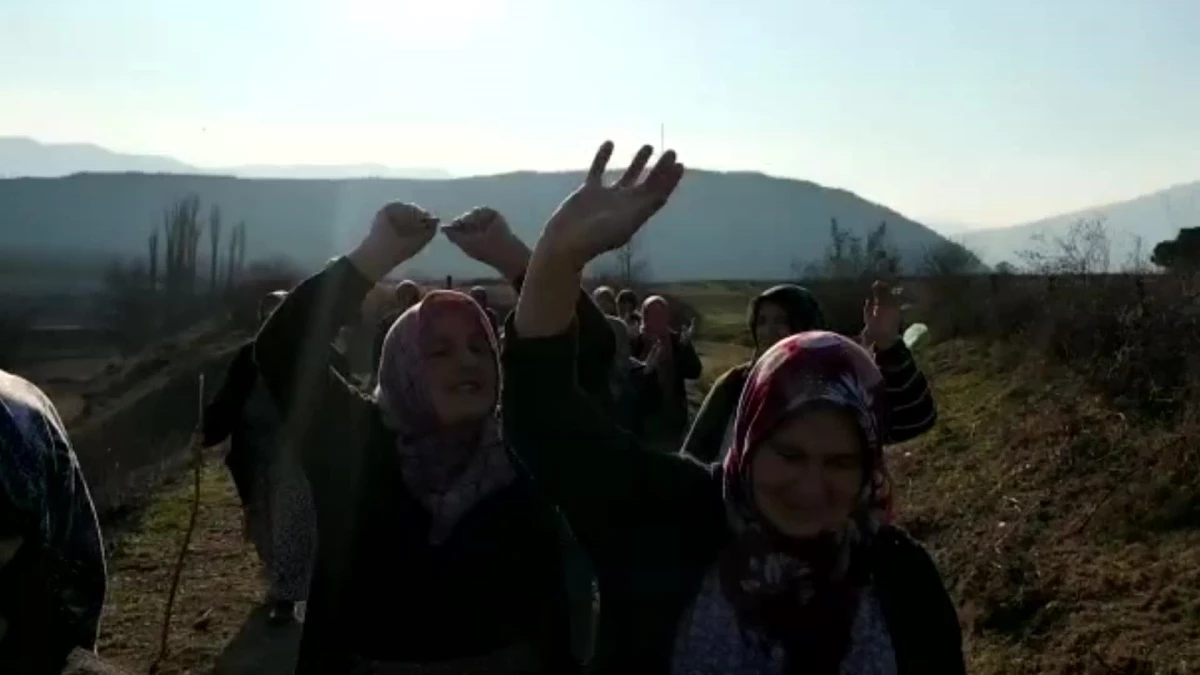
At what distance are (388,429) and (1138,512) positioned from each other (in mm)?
6120

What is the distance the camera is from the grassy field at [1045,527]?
6.55 metres

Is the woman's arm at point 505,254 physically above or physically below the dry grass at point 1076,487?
above

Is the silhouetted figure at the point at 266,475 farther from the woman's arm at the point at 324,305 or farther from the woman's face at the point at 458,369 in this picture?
the woman's arm at the point at 324,305

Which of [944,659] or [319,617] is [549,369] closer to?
[944,659]

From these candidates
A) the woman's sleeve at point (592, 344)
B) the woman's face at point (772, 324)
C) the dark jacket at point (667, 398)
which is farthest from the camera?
the dark jacket at point (667, 398)

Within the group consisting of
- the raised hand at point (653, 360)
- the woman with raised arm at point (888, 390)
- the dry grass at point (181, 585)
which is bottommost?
the dry grass at point (181, 585)

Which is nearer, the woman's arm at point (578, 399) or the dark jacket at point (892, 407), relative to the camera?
the woman's arm at point (578, 399)

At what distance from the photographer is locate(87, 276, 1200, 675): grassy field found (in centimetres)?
655

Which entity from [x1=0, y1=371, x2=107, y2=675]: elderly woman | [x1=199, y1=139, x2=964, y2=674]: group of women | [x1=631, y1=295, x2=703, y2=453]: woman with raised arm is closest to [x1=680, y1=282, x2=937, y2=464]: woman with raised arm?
[x1=199, y1=139, x2=964, y2=674]: group of women

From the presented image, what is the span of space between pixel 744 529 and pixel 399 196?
125 metres

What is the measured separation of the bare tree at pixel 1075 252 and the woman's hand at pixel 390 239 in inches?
477

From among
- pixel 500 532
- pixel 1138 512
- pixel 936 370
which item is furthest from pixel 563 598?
pixel 936 370

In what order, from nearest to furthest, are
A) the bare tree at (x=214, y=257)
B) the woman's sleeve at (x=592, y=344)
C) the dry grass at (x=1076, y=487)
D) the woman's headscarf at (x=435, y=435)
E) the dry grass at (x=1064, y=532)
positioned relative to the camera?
the woman's sleeve at (x=592, y=344) → the woman's headscarf at (x=435, y=435) → the dry grass at (x=1064, y=532) → the dry grass at (x=1076, y=487) → the bare tree at (x=214, y=257)

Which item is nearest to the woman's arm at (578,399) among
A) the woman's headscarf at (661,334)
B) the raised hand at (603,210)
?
the raised hand at (603,210)
